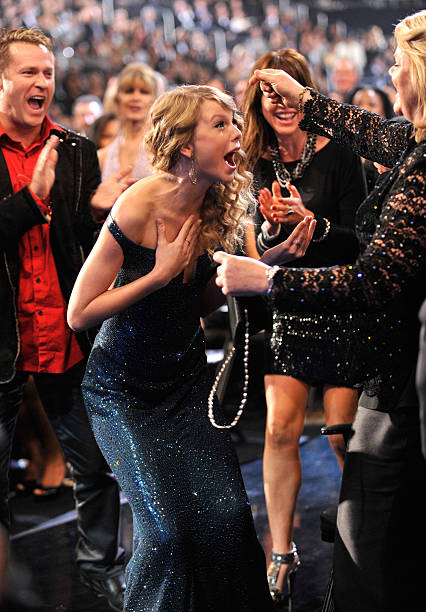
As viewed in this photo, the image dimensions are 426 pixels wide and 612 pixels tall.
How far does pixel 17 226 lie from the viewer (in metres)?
2.93

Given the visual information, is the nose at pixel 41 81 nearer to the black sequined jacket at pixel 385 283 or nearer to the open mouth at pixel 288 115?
the open mouth at pixel 288 115

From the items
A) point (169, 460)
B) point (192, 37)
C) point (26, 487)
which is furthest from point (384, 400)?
point (192, 37)

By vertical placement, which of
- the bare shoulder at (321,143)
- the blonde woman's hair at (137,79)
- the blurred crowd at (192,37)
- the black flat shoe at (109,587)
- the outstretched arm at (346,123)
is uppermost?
the blurred crowd at (192,37)

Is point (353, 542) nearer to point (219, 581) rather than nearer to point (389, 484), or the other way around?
point (389, 484)

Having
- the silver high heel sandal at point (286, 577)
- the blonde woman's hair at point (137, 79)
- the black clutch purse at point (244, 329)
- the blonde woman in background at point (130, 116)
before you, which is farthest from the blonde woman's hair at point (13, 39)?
the silver high heel sandal at point (286, 577)

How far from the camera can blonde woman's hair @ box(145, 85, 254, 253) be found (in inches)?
101

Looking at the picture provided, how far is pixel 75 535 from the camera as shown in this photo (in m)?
3.85

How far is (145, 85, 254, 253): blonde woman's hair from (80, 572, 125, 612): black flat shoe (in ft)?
4.59

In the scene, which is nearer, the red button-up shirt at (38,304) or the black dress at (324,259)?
the black dress at (324,259)

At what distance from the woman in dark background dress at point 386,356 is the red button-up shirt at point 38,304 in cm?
125

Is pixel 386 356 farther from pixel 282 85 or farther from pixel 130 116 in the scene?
pixel 130 116

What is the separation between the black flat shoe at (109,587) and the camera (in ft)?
10.2

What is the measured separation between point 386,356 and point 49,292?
1536 mm

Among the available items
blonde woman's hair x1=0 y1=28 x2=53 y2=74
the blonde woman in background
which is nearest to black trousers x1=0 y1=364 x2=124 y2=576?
blonde woman's hair x1=0 y1=28 x2=53 y2=74
